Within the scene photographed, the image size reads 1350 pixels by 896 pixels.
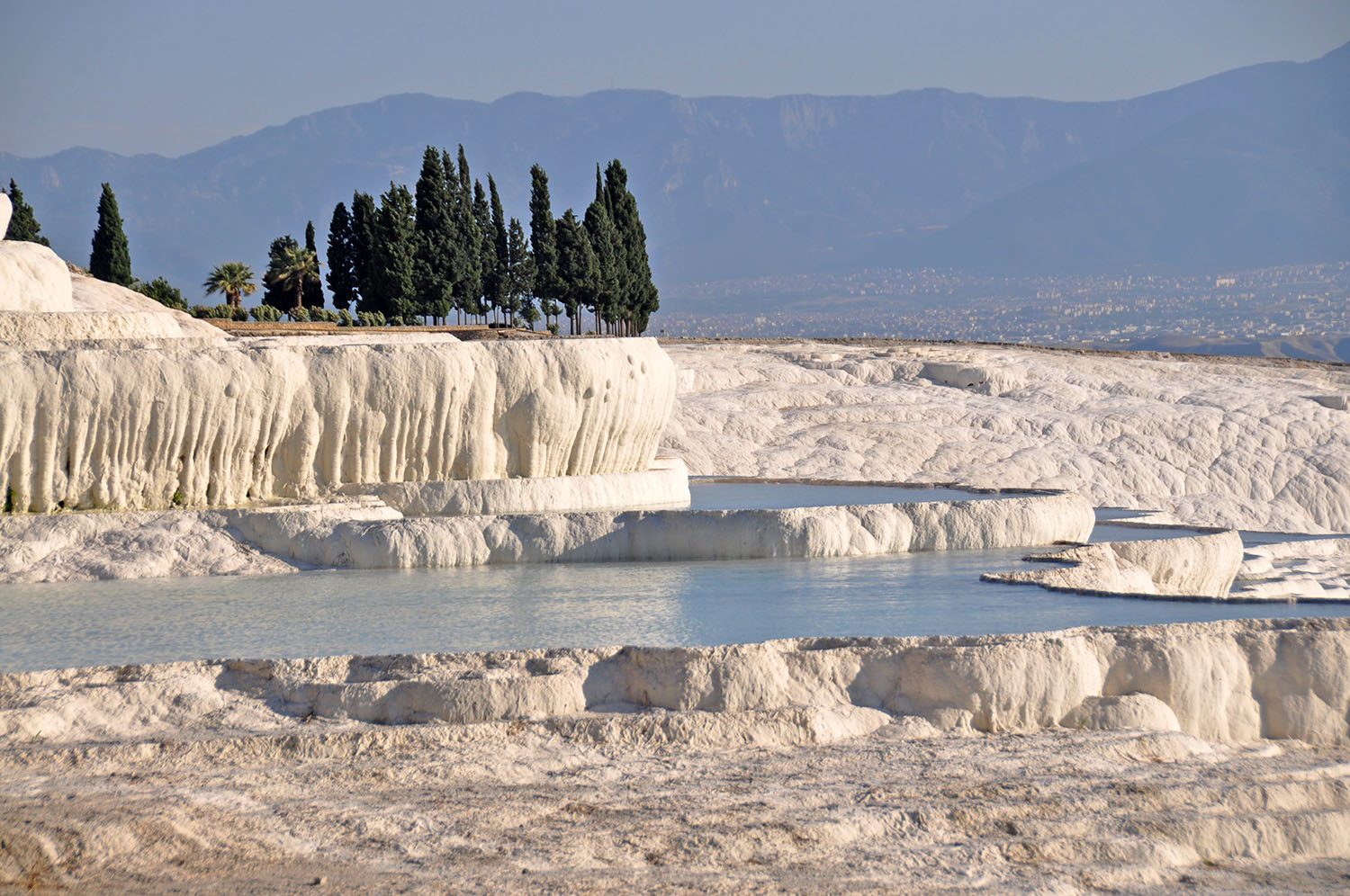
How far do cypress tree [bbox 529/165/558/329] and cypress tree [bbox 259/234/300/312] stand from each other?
288 inches

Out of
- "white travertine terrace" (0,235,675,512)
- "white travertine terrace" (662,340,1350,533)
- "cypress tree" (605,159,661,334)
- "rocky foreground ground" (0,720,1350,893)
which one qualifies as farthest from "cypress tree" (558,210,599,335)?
"rocky foreground ground" (0,720,1350,893)

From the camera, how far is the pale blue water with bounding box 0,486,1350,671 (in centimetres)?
1259

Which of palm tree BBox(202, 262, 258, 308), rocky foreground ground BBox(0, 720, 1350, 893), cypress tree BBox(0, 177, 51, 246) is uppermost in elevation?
cypress tree BBox(0, 177, 51, 246)

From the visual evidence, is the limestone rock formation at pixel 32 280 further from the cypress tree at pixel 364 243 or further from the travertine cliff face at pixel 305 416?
the cypress tree at pixel 364 243

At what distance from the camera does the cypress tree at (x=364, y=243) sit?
152ft

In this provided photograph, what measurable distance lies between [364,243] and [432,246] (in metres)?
3.25

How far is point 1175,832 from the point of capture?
31.5ft

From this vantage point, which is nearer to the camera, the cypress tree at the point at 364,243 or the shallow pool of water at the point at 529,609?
the shallow pool of water at the point at 529,609

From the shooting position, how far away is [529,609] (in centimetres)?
1405

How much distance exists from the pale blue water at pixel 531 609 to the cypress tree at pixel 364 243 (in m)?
30.7

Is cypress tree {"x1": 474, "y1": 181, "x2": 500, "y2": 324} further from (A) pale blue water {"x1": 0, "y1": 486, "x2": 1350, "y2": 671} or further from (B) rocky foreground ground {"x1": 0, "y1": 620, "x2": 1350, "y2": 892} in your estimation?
(B) rocky foreground ground {"x1": 0, "y1": 620, "x2": 1350, "y2": 892}

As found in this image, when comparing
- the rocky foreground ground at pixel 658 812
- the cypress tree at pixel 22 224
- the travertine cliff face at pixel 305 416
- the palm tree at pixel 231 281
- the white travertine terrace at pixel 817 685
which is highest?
the cypress tree at pixel 22 224

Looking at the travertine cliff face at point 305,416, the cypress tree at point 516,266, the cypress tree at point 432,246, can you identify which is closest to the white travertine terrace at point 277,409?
the travertine cliff face at point 305,416

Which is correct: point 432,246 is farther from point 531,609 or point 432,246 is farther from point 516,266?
point 531,609
